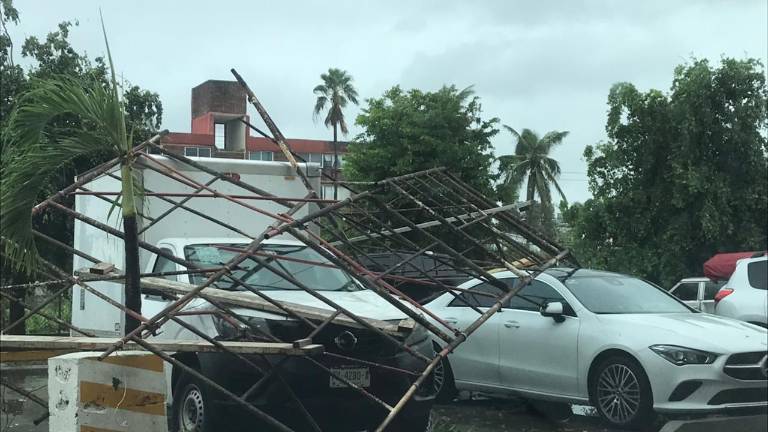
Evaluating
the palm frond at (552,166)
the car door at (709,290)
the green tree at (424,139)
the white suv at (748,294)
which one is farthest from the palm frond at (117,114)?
the palm frond at (552,166)

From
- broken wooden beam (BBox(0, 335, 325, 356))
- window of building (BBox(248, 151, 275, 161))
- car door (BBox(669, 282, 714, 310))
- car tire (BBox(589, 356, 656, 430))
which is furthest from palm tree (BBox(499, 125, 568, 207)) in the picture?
broken wooden beam (BBox(0, 335, 325, 356))

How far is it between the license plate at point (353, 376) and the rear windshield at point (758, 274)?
783 cm

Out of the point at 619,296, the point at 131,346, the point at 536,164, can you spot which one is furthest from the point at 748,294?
the point at 536,164

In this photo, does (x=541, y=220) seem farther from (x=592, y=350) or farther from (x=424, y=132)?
(x=592, y=350)

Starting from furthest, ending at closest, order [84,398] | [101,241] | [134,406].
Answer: [101,241], [134,406], [84,398]

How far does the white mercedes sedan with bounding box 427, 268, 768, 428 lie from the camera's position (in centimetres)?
689

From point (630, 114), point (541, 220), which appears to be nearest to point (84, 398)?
point (630, 114)

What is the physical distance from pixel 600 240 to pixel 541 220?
2261 cm

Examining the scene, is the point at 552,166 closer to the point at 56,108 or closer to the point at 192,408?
the point at 192,408

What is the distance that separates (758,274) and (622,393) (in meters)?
5.50

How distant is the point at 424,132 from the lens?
811 inches

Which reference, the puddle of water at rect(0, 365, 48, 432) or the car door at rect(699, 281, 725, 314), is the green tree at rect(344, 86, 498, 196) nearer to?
the car door at rect(699, 281, 725, 314)

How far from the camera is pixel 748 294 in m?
11.4

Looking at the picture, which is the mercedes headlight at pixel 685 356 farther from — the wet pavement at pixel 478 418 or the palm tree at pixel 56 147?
the palm tree at pixel 56 147
